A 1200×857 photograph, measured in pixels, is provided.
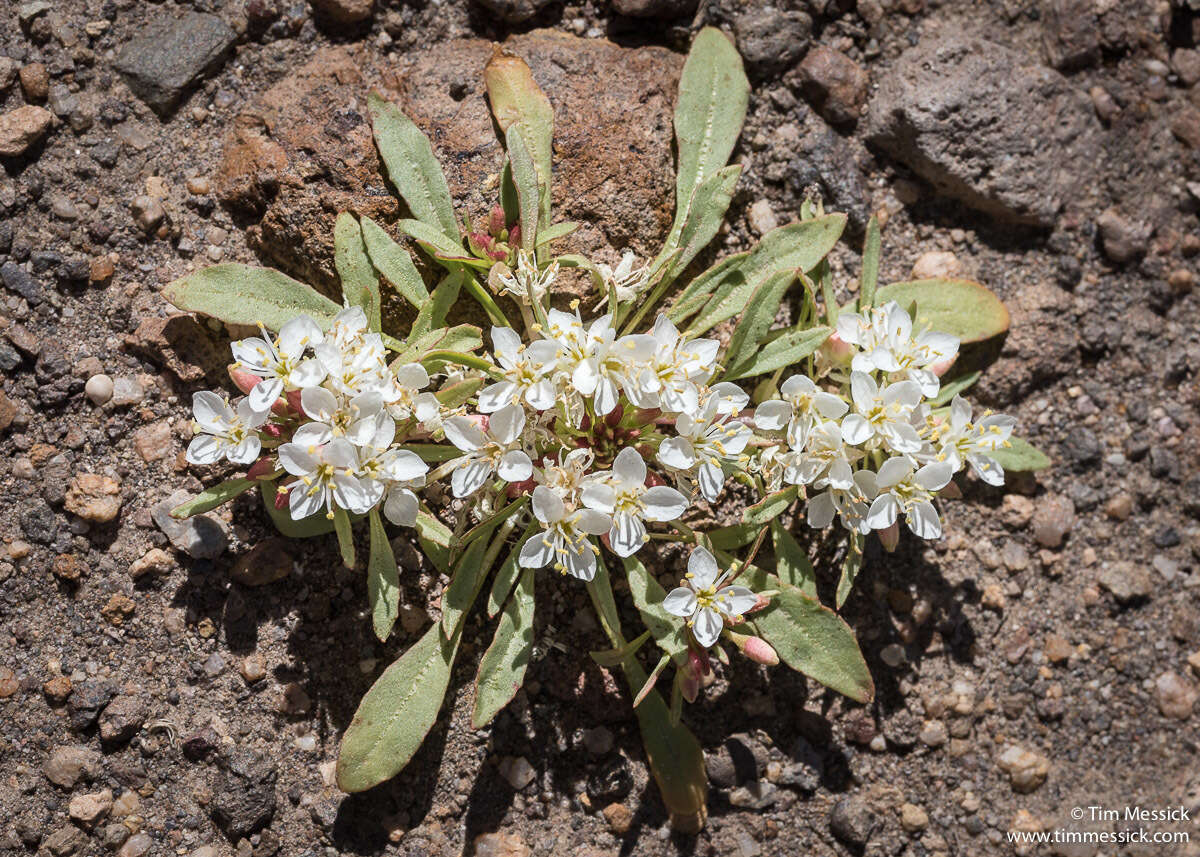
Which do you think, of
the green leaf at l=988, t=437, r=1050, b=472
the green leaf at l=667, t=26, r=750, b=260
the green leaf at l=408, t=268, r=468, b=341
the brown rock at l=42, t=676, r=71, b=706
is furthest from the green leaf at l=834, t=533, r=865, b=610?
the brown rock at l=42, t=676, r=71, b=706

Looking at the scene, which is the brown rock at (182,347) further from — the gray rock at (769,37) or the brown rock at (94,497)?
the gray rock at (769,37)

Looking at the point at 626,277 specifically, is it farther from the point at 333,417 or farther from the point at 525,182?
the point at 333,417

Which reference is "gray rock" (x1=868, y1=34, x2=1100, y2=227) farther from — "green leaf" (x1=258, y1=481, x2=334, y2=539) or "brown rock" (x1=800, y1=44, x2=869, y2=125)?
"green leaf" (x1=258, y1=481, x2=334, y2=539)

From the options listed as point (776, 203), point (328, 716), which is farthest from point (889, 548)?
point (328, 716)

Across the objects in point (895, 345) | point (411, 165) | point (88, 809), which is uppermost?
point (411, 165)

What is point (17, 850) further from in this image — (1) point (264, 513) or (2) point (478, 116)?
(2) point (478, 116)

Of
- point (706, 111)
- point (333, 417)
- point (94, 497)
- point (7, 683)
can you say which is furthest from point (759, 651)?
point (7, 683)
